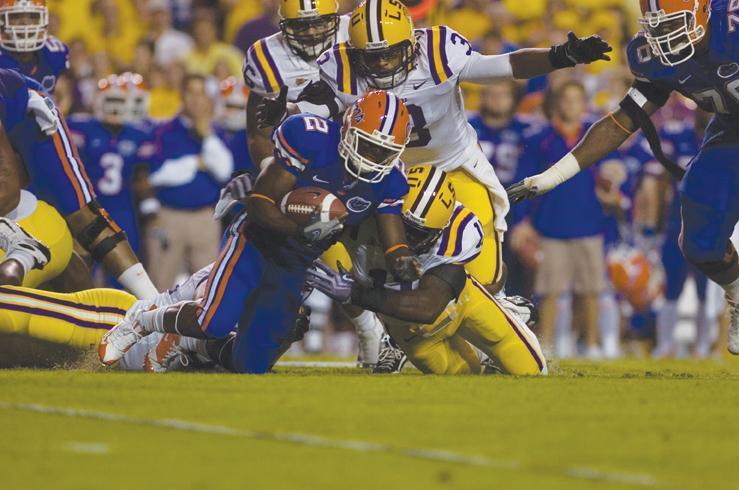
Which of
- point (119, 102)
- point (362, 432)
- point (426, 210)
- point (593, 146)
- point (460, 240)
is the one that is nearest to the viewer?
point (362, 432)

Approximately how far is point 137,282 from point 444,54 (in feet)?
6.86

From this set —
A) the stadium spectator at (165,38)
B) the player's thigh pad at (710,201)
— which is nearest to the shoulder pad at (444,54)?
the player's thigh pad at (710,201)

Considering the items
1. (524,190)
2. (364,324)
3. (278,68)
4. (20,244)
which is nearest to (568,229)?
(364,324)

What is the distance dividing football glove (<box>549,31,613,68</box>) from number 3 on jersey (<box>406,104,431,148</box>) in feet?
2.42

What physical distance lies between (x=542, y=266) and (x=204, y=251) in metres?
2.46

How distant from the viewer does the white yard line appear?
158 inches

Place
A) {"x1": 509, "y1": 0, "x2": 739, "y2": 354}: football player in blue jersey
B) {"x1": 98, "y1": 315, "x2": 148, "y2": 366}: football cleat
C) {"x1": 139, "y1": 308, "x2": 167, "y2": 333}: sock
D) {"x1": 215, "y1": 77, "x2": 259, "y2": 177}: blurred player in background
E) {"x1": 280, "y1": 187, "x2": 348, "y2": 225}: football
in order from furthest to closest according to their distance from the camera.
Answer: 1. {"x1": 215, "y1": 77, "x2": 259, "y2": 177}: blurred player in background
2. {"x1": 509, "y1": 0, "x2": 739, "y2": 354}: football player in blue jersey
3. {"x1": 98, "y1": 315, "x2": 148, "y2": 366}: football cleat
4. {"x1": 139, "y1": 308, "x2": 167, "y2": 333}: sock
5. {"x1": 280, "y1": 187, "x2": 348, "y2": 225}: football

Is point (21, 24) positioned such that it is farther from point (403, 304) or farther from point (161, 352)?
point (403, 304)

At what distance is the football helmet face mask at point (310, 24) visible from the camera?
26.4ft

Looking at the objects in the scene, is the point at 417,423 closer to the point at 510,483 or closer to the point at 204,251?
the point at 510,483

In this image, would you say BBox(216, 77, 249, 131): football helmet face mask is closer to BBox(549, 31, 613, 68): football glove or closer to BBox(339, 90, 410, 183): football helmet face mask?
BBox(549, 31, 613, 68): football glove

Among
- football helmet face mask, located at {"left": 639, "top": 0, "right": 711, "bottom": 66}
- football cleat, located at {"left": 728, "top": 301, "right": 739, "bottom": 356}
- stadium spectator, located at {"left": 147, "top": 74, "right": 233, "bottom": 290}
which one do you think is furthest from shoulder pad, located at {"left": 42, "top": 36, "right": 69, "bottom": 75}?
football cleat, located at {"left": 728, "top": 301, "right": 739, "bottom": 356}

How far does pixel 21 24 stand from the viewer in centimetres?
881

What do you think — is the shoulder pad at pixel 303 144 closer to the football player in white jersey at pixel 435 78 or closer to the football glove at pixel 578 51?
the football player in white jersey at pixel 435 78
